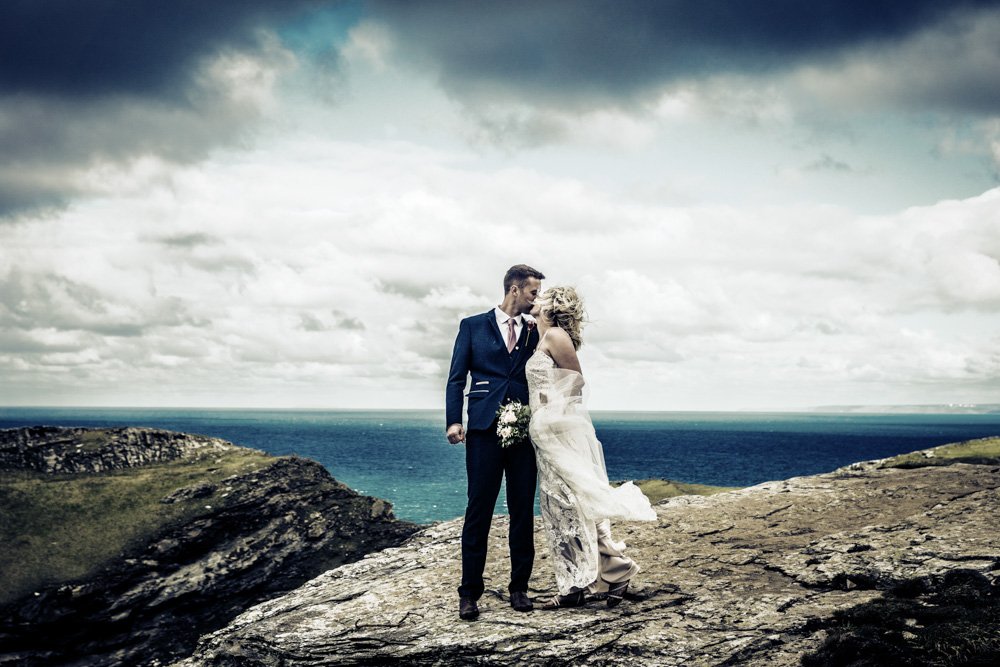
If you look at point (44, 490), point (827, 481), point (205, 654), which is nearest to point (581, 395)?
point (205, 654)

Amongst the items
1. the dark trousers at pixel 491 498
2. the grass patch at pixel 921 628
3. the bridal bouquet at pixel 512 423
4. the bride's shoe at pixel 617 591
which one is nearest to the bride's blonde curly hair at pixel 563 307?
the bridal bouquet at pixel 512 423

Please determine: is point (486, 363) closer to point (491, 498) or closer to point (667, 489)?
point (491, 498)

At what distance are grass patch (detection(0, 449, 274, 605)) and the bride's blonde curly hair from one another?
54.3ft

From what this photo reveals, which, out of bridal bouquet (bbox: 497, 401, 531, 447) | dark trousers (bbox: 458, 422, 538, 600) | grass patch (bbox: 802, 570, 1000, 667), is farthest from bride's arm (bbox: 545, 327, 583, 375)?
grass patch (bbox: 802, 570, 1000, 667)

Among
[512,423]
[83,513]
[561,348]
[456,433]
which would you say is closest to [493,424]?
[512,423]

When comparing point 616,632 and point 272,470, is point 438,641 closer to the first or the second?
point 616,632

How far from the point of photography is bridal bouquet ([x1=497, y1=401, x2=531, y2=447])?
7.84 metres

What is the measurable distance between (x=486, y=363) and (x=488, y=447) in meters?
1.08

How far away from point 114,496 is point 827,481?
2119 cm

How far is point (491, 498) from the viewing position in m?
7.93

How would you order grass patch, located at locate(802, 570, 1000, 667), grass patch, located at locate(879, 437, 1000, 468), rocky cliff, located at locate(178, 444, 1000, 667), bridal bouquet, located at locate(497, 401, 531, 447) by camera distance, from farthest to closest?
grass patch, located at locate(879, 437, 1000, 468), bridal bouquet, located at locate(497, 401, 531, 447), rocky cliff, located at locate(178, 444, 1000, 667), grass patch, located at locate(802, 570, 1000, 667)

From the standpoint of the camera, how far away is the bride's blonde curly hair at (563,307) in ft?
26.2

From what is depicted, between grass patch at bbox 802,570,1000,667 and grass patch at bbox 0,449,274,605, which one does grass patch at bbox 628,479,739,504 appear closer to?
grass patch at bbox 0,449,274,605

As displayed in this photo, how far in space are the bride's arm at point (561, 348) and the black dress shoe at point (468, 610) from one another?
10.7 feet
